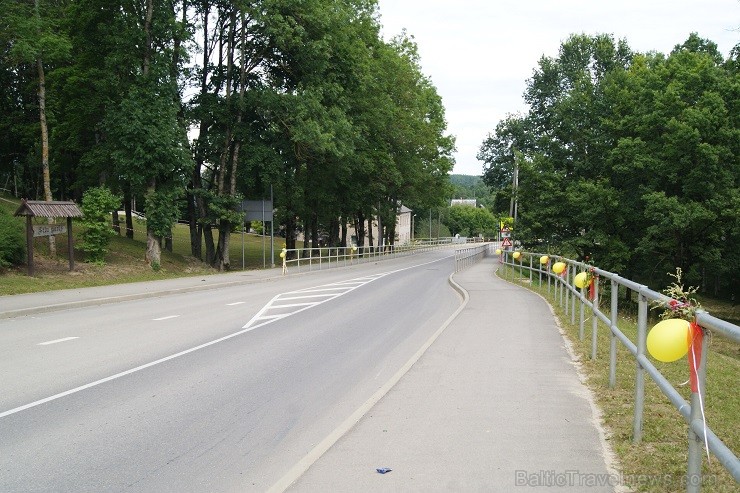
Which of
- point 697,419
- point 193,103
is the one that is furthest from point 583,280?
point 193,103

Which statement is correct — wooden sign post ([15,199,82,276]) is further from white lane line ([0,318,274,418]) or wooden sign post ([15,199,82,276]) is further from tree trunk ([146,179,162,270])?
white lane line ([0,318,274,418])

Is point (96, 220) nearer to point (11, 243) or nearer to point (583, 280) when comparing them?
point (11, 243)

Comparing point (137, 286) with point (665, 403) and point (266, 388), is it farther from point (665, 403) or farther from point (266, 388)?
point (665, 403)

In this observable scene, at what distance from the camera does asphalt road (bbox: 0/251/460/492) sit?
5199 millimetres

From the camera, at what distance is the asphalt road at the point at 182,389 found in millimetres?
5199

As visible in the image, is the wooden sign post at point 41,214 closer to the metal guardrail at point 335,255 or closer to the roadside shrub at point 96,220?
the roadside shrub at point 96,220

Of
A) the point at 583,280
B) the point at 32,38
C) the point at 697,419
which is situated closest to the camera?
the point at 697,419

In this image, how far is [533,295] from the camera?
20.2m

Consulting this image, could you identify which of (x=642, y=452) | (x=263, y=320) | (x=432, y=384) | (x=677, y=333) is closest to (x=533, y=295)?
(x=263, y=320)

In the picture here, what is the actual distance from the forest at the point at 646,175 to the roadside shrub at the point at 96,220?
2247 centimetres

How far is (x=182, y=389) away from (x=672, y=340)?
581 centimetres

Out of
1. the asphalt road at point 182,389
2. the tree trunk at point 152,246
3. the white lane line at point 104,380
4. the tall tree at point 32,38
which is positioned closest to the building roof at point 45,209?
the tall tree at point 32,38

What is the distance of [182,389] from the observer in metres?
7.80

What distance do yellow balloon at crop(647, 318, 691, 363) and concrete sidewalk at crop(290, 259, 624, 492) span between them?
4.01 ft
